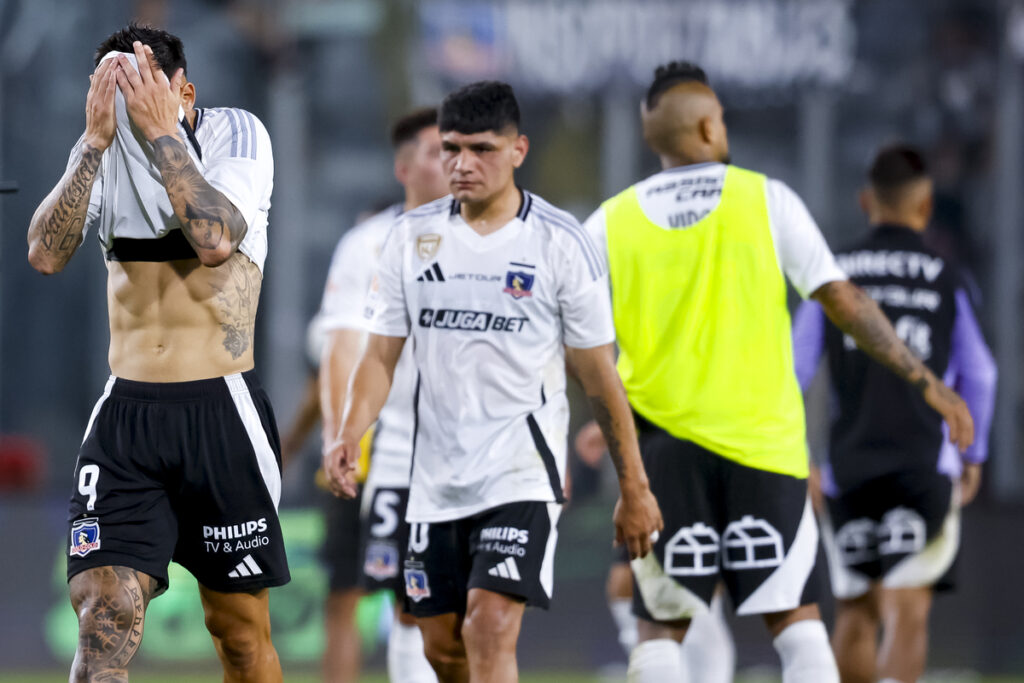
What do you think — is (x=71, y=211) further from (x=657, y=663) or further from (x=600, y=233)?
(x=657, y=663)

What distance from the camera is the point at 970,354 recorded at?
6.34 meters

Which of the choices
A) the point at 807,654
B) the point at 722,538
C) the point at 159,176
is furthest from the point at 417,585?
the point at 159,176

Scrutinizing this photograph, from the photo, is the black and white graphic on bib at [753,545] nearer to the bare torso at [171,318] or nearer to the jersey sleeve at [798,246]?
the jersey sleeve at [798,246]

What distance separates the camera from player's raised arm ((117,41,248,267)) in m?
3.97

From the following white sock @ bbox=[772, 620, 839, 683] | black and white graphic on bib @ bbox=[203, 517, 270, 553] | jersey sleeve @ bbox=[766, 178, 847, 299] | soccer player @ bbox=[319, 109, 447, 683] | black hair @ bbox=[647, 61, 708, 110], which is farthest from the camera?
soccer player @ bbox=[319, 109, 447, 683]

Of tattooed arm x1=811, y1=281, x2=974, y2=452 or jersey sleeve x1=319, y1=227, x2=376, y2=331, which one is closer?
tattooed arm x1=811, y1=281, x2=974, y2=452

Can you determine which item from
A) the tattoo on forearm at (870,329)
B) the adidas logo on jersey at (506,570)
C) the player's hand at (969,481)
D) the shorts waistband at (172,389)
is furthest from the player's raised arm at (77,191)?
the player's hand at (969,481)

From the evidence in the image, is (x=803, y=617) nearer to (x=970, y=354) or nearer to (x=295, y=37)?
(x=970, y=354)

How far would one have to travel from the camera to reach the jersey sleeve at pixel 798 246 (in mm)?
5047

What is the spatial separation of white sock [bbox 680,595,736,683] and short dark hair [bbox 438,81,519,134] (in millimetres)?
2215

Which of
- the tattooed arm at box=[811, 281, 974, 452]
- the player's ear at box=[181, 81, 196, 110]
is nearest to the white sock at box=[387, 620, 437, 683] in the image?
the tattooed arm at box=[811, 281, 974, 452]

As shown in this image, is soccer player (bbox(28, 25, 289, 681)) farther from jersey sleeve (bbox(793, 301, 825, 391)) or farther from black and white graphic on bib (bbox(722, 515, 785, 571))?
jersey sleeve (bbox(793, 301, 825, 391))

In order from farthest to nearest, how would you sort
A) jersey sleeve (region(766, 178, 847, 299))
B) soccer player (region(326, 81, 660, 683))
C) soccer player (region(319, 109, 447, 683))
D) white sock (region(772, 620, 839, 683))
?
soccer player (region(319, 109, 447, 683)) → jersey sleeve (region(766, 178, 847, 299)) → white sock (region(772, 620, 839, 683)) → soccer player (region(326, 81, 660, 683))

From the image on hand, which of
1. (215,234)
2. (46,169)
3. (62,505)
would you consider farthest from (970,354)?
(46,169)
